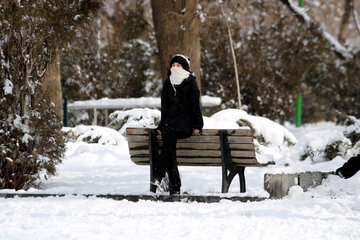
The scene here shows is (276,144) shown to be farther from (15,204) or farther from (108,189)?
(15,204)

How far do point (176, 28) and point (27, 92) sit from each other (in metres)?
5.66

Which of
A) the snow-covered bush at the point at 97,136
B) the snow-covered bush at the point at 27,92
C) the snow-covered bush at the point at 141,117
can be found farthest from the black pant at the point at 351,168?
the snow-covered bush at the point at 97,136

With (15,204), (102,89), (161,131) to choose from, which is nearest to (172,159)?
(161,131)

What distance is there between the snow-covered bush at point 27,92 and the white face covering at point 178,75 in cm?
165

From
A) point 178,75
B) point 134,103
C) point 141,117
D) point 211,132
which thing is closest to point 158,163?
point 211,132

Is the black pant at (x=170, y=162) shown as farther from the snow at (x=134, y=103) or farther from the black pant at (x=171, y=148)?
the snow at (x=134, y=103)

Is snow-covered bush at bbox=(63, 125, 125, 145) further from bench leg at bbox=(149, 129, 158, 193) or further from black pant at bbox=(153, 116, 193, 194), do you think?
black pant at bbox=(153, 116, 193, 194)

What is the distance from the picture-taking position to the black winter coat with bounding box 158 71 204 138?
7.13m

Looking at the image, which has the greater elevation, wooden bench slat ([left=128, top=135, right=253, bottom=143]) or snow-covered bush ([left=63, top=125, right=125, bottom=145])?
snow-covered bush ([left=63, top=125, right=125, bottom=145])

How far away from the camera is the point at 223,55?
1833cm

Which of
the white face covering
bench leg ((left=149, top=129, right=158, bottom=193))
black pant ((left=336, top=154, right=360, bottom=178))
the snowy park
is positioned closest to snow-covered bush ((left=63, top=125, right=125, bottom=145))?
the snowy park

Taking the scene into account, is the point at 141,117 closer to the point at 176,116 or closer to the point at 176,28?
the point at 176,28

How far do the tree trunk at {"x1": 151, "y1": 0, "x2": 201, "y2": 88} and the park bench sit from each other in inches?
219

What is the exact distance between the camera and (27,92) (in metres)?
7.90
